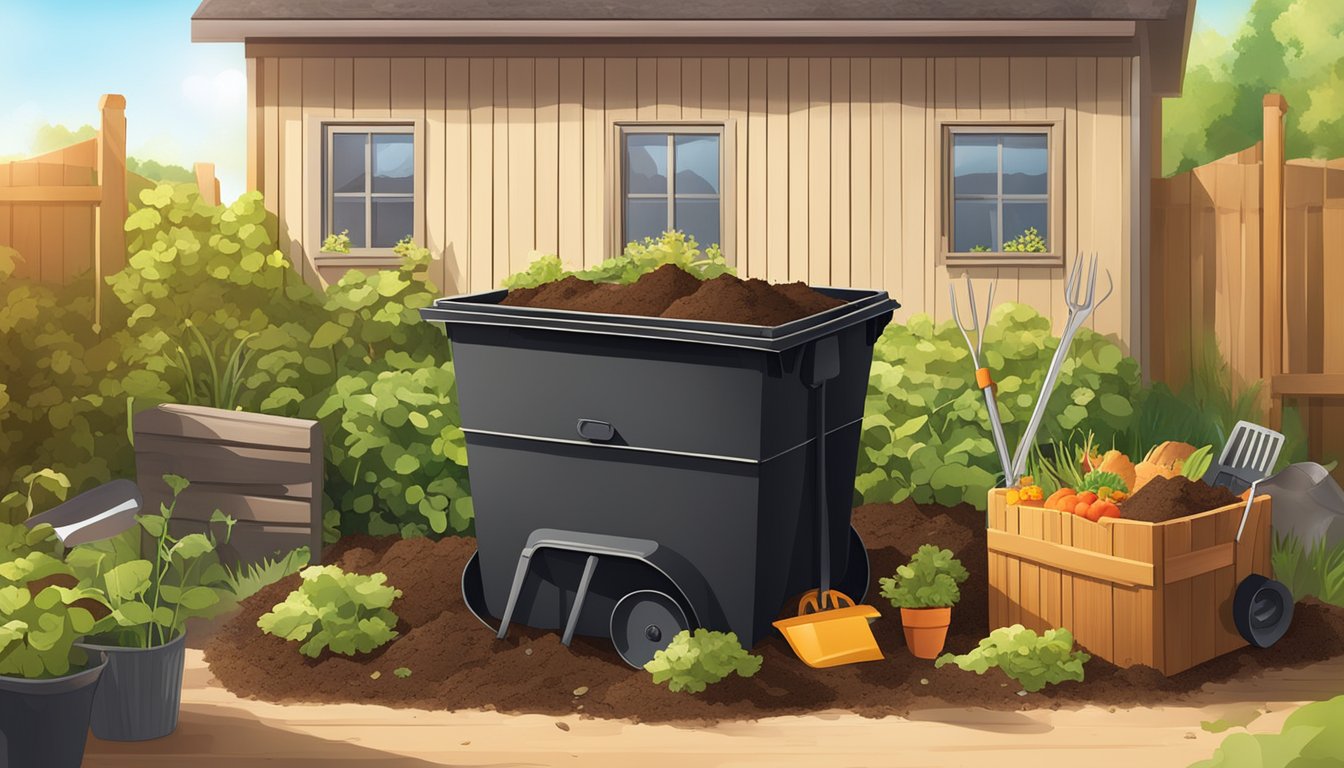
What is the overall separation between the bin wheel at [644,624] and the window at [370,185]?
4.04 m

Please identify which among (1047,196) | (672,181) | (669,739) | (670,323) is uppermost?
(672,181)

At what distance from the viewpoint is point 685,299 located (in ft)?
17.4

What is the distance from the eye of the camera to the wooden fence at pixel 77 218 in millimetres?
8195

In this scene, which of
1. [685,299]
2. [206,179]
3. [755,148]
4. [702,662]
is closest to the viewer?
[702,662]

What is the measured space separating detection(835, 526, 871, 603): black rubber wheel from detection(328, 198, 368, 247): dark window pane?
3974mm

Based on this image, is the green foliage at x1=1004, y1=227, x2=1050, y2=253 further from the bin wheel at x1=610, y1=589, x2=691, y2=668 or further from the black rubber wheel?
the bin wheel at x1=610, y1=589, x2=691, y2=668

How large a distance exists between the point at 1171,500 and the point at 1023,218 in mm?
3517

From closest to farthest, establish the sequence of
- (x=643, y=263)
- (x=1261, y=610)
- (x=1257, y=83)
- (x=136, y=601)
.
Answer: (x=136, y=601) → (x=1261, y=610) → (x=643, y=263) → (x=1257, y=83)

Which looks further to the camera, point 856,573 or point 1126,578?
point 856,573

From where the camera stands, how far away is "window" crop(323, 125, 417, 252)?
874 cm

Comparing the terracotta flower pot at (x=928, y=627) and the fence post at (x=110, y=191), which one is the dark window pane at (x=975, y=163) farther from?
the fence post at (x=110, y=191)

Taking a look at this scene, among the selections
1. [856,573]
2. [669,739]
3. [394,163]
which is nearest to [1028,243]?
[856,573]

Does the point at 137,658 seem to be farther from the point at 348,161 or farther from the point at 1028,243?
the point at 1028,243

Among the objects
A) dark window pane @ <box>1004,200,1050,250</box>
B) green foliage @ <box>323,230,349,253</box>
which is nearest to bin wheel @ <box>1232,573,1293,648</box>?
dark window pane @ <box>1004,200,1050,250</box>
